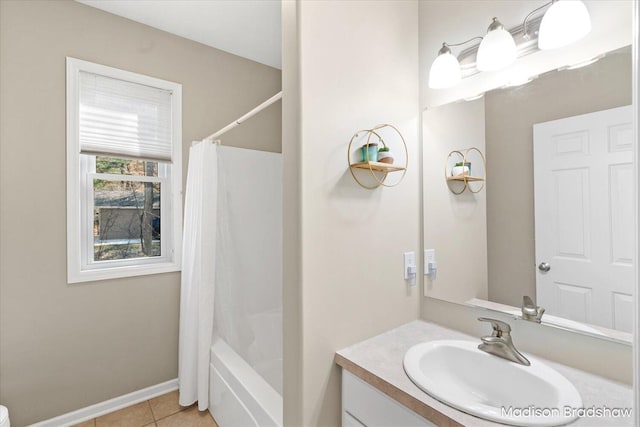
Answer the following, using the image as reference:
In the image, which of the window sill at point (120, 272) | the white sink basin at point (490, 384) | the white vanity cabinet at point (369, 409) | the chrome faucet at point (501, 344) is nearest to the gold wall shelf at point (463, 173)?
the chrome faucet at point (501, 344)

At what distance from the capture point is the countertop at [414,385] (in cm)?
81

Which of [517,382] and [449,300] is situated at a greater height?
[449,300]

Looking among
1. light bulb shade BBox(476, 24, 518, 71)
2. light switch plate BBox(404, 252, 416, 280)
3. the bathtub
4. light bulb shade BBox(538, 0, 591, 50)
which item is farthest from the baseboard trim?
light bulb shade BBox(538, 0, 591, 50)

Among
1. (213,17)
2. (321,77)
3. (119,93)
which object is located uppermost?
(213,17)

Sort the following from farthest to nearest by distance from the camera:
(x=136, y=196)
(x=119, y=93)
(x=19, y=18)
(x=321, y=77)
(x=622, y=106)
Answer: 1. (x=136, y=196)
2. (x=119, y=93)
3. (x=19, y=18)
4. (x=321, y=77)
5. (x=622, y=106)

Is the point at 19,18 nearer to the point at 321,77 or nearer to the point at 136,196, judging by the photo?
the point at 136,196

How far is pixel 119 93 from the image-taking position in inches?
85.8

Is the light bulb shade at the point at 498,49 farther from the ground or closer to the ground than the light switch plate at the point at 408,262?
farther from the ground

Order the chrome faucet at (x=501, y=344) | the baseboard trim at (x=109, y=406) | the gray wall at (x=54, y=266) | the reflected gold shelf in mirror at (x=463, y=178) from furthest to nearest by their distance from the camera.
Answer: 1. the baseboard trim at (x=109, y=406)
2. the gray wall at (x=54, y=266)
3. the reflected gold shelf in mirror at (x=463, y=178)
4. the chrome faucet at (x=501, y=344)

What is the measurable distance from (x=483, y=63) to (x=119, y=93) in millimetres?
2325

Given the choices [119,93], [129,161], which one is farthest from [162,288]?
[119,93]

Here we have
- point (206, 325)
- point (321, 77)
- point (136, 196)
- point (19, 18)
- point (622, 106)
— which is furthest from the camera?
point (136, 196)

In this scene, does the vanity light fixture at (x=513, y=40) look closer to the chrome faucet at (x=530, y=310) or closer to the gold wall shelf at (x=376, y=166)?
the gold wall shelf at (x=376, y=166)

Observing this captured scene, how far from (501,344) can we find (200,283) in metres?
1.73
